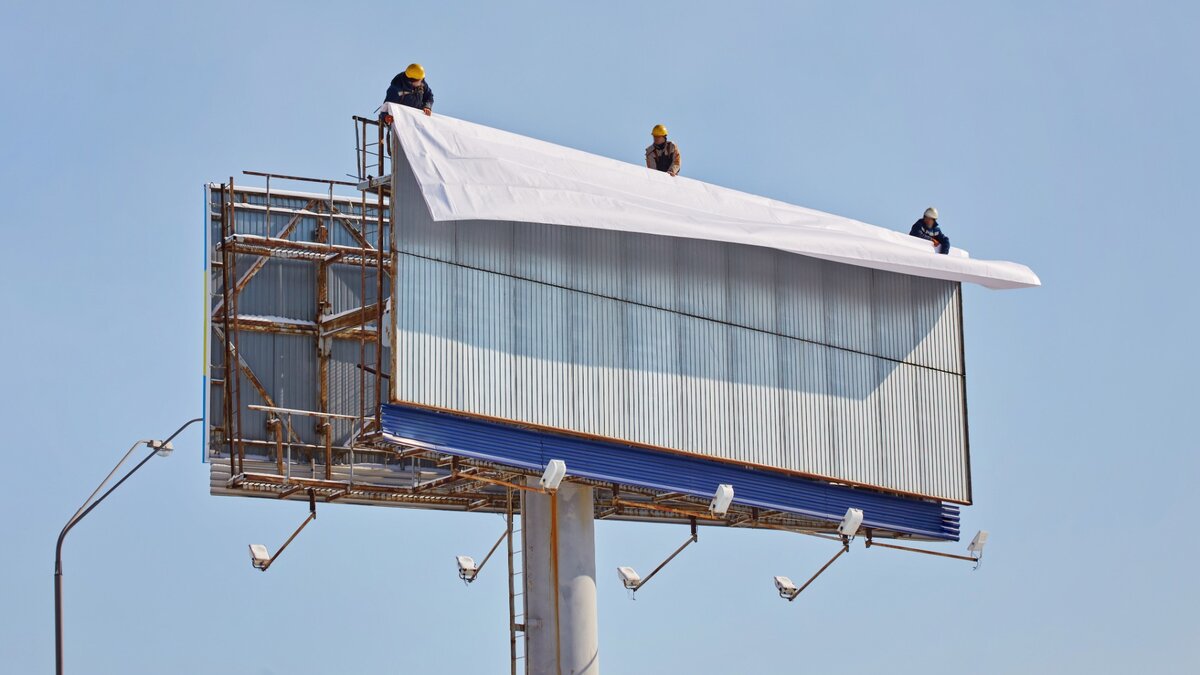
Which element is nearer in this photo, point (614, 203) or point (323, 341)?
point (614, 203)

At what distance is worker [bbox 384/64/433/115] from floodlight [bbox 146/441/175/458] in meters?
8.04

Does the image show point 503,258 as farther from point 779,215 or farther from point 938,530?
point 938,530

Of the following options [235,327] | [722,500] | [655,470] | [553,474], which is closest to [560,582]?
[655,470]

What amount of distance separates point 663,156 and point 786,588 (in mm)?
10511

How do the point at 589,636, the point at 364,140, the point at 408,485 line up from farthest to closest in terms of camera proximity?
the point at 408,485 < the point at 589,636 < the point at 364,140

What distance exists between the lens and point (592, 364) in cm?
4634

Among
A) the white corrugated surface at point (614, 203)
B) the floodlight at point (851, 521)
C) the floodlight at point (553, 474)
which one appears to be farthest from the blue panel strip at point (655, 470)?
the white corrugated surface at point (614, 203)

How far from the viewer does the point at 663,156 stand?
5034 cm

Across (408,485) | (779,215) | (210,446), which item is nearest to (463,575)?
(408,485)

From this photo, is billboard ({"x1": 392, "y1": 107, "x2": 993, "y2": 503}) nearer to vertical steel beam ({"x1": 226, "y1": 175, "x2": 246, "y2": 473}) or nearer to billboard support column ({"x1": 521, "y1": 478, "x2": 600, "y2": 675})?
billboard support column ({"x1": 521, "y1": 478, "x2": 600, "y2": 675})

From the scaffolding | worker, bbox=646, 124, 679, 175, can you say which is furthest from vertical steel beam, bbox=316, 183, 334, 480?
worker, bbox=646, 124, 679, 175

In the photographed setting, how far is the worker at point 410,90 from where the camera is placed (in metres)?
45.2

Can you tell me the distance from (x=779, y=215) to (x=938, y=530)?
29.0ft

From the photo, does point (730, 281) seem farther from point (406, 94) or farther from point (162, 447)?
point (162, 447)
